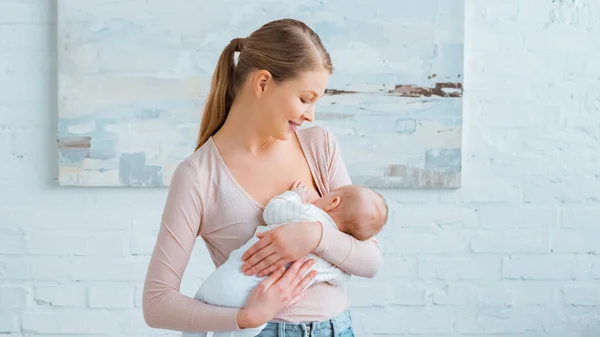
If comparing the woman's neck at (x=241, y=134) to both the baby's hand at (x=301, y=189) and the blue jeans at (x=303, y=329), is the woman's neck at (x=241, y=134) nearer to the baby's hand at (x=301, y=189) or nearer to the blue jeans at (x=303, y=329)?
the baby's hand at (x=301, y=189)

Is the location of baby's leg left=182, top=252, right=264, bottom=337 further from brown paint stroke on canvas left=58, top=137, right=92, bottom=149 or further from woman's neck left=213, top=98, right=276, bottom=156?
brown paint stroke on canvas left=58, top=137, right=92, bottom=149

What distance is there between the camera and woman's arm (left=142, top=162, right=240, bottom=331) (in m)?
1.50

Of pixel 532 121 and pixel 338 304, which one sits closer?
pixel 338 304

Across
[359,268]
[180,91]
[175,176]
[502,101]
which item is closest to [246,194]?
[175,176]

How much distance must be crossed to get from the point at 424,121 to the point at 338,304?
1.32m

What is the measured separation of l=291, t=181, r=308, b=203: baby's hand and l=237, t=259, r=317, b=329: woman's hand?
0.14 meters

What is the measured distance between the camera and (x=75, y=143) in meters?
2.73

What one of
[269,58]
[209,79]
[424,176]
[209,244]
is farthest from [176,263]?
[424,176]

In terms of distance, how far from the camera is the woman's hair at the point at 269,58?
151 cm

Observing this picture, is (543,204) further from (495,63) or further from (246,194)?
(246,194)

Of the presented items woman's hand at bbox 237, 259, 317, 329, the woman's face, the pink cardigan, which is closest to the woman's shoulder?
the pink cardigan

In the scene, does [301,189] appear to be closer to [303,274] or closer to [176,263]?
[303,274]

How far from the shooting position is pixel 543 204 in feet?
9.35

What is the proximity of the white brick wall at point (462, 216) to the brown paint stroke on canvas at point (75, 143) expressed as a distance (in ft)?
0.23
